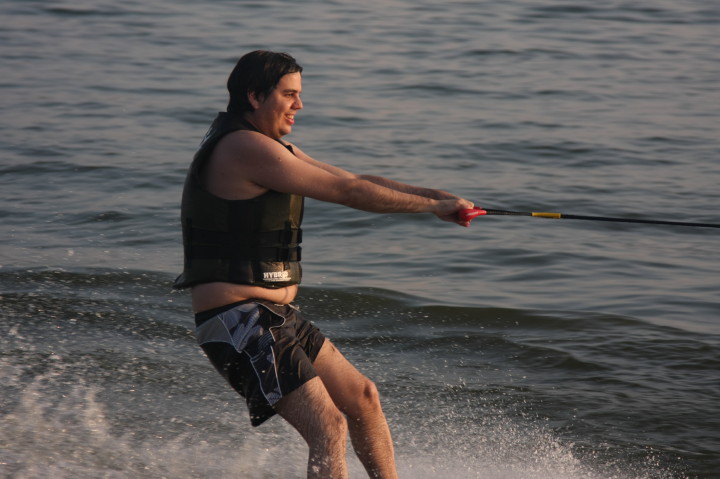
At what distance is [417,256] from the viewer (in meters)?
9.04

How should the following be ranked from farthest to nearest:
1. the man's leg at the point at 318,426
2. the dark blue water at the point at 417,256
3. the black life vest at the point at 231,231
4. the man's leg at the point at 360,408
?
the dark blue water at the point at 417,256
the man's leg at the point at 360,408
the black life vest at the point at 231,231
the man's leg at the point at 318,426

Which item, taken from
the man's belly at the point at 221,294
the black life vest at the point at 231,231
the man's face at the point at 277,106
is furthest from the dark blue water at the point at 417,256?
the man's face at the point at 277,106

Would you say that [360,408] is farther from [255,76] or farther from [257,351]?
[255,76]

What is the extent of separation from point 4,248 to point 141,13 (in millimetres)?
12998

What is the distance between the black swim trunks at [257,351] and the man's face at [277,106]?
664 mm

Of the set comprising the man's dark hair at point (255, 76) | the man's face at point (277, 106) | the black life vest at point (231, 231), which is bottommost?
the black life vest at point (231, 231)

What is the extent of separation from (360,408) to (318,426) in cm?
42

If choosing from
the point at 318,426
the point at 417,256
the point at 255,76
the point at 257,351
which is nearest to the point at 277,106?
the point at 255,76

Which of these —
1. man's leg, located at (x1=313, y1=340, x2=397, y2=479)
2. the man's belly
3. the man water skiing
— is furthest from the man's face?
man's leg, located at (x1=313, y1=340, x2=397, y2=479)

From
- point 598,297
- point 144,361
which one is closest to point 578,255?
point 598,297

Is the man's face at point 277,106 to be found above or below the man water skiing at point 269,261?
above

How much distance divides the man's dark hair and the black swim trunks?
76 cm

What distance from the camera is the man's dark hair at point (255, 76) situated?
4137 millimetres

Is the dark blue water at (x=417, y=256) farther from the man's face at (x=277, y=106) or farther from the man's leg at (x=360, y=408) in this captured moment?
the man's face at (x=277, y=106)
